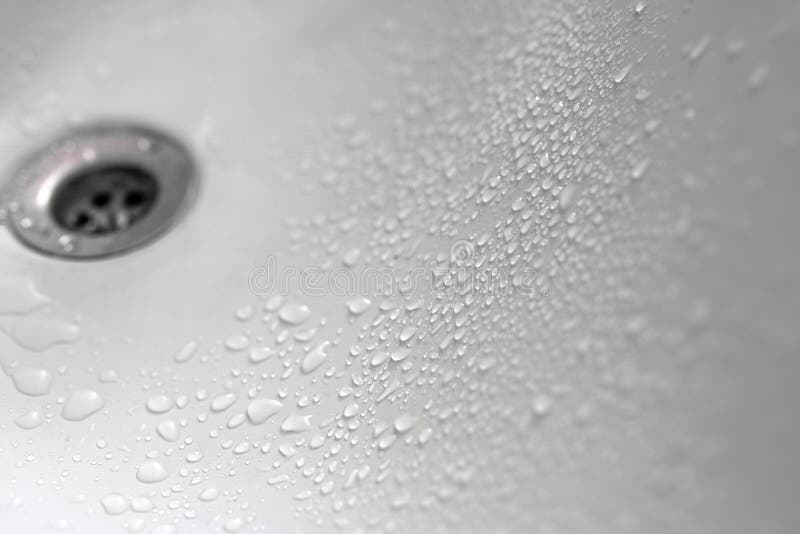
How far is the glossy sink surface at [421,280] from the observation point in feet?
0.90

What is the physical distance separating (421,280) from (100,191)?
10.1 inches

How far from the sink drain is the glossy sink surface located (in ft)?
0.04

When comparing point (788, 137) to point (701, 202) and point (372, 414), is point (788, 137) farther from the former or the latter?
point (372, 414)

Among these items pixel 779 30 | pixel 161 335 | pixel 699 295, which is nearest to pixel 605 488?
pixel 699 295

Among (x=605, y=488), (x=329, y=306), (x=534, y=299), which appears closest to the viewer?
(x=605, y=488)

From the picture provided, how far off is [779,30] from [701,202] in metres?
0.07

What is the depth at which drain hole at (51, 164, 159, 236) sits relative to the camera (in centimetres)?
56

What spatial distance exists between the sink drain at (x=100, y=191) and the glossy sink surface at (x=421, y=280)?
12 mm

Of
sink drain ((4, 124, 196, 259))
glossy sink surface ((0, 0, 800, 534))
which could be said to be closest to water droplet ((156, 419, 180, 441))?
glossy sink surface ((0, 0, 800, 534))

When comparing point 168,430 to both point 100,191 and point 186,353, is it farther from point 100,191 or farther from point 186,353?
point 100,191

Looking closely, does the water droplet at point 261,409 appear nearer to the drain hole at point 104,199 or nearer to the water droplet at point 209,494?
the water droplet at point 209,494

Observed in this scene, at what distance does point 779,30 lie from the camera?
1.05 ft

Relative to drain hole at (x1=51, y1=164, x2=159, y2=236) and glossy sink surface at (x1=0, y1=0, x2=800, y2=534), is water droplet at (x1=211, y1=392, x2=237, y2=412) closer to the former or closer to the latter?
glossy sink surface at (x1=0, y1=0, x2=800, y2=534)

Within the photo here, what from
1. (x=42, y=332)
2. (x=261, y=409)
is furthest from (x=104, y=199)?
(x=261, y=409)
